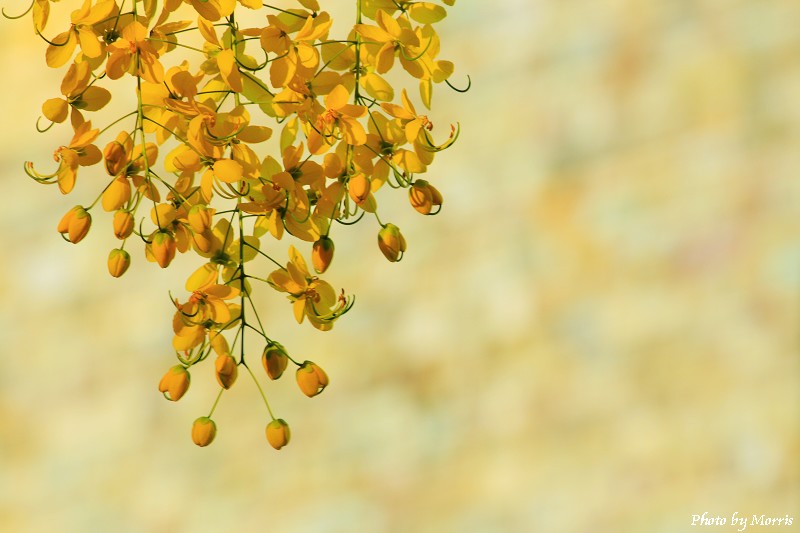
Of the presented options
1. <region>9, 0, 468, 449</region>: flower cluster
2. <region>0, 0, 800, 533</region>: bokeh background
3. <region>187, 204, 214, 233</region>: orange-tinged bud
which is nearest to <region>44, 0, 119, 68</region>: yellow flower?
<region>9, 0, 468, 449</region>: flower cluster

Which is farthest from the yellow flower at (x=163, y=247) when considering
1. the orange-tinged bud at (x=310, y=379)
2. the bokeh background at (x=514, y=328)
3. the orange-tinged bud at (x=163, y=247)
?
the bokeh background at (x=514, y=328)

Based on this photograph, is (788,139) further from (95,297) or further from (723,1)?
(95,297)

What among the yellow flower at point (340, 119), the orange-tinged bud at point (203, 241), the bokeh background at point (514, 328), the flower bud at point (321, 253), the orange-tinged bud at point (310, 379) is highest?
the bokeh background at point (514, 328)

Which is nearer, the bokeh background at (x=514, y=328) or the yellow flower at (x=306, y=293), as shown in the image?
the yellow flower at (x=306, y=293)

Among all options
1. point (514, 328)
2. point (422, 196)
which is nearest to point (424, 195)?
point (422, 196)

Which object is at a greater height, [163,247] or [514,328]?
[514,328]

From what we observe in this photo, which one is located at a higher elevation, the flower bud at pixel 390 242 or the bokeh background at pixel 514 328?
the bokeh background at pixel 514 328

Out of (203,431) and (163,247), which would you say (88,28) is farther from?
(203,431)

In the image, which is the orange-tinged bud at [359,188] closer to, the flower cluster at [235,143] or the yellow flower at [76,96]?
the flower cluster at [235,143]
